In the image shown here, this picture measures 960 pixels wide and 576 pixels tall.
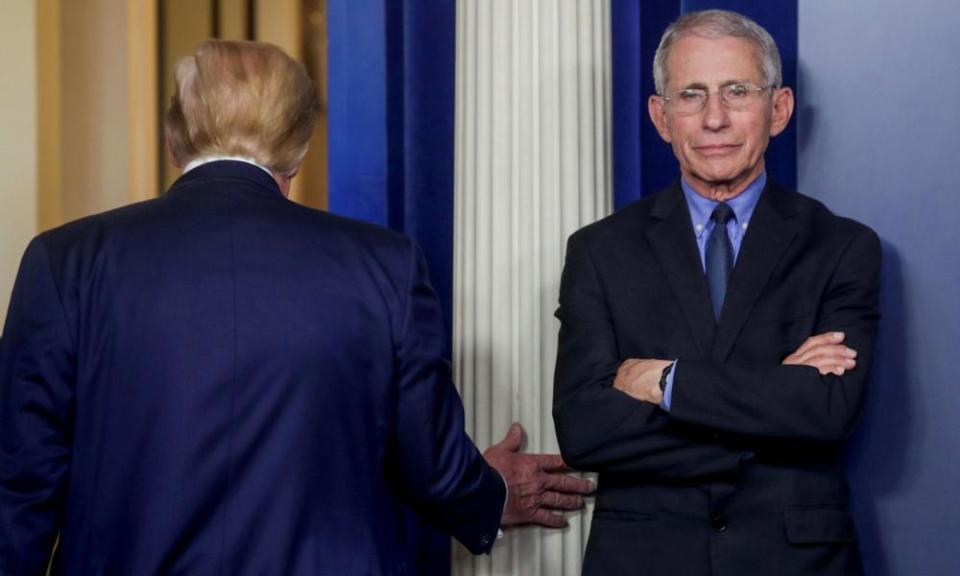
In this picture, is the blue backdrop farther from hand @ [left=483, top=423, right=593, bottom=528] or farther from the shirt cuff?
the shirt cuff

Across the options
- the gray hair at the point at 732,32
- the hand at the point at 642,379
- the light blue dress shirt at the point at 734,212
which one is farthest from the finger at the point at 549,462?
the gray hair at the point at 732,32

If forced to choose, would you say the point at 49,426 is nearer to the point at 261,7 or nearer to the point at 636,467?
the point at 636,467

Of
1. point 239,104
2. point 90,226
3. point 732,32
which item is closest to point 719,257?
point 732,32

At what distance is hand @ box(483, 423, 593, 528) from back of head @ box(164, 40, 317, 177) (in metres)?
1.06

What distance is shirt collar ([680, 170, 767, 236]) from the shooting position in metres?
2.81

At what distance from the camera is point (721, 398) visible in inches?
98.6

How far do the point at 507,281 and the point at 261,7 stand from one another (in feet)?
3.35

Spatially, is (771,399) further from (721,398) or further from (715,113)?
(715,113)

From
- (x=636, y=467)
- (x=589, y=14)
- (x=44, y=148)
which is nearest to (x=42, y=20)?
(x=44, y=148)

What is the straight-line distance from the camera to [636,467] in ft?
8.52

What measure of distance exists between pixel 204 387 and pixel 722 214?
113 centimetres

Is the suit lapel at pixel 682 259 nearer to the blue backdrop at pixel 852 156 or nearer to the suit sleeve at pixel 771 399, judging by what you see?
the suit sleeve at pixel 771 399

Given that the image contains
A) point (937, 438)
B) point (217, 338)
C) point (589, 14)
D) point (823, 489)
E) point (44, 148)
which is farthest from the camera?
point (44, 148)

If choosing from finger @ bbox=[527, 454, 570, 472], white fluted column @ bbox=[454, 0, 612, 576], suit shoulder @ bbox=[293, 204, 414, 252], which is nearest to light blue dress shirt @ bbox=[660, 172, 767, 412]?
white fluted column @ bbox=[454, 0, 612, 576]
